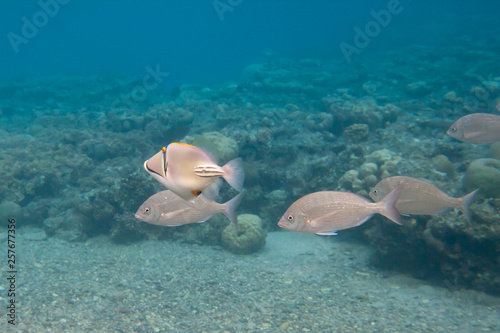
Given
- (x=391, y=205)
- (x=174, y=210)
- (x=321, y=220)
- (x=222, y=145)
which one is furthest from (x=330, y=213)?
(x=222, y=145)

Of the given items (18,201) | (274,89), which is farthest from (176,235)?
(274,89)

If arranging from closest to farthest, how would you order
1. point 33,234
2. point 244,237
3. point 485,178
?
point 485,178 < point 244,237 < point 33,234

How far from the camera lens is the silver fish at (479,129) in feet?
14.3

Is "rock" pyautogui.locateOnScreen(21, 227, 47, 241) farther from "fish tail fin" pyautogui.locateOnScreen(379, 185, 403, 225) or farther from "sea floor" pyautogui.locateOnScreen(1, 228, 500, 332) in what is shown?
"fish tail fin" pyautogui.locateOnScreen(379, 185, 403, 225)

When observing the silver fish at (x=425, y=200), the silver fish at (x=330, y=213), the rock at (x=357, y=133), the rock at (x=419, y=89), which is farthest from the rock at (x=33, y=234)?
the rock at (x=419, y=89)

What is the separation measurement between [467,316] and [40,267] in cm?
725

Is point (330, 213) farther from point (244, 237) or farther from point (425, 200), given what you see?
point (244, 237)

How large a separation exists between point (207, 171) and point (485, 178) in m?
5.68

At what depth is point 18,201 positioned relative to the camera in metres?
8.21

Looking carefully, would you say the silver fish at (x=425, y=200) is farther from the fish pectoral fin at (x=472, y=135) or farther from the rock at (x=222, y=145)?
the rock at (x=222, y=145)

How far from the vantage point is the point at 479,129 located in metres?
4.46

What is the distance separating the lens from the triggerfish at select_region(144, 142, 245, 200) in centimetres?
168

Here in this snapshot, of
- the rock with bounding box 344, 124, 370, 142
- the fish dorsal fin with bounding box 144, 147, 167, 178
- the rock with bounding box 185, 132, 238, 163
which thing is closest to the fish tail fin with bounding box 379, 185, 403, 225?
the fish dorsal fin with bounding box 144, 147, 167, 178

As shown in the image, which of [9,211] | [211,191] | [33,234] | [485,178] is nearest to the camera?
[211,191]
